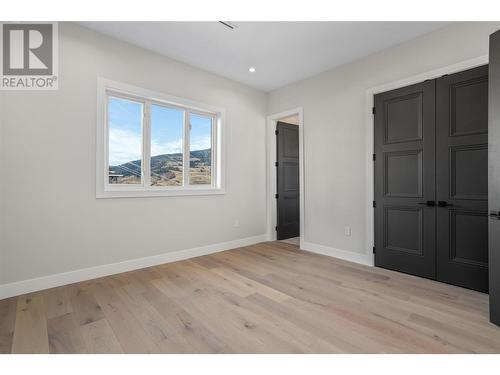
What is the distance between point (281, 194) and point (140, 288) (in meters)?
3.04

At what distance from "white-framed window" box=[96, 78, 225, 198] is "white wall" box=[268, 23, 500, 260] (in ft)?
4.96

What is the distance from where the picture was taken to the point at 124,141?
3189mm

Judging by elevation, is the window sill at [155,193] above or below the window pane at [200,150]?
below

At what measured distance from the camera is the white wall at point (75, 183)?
7.89 feet

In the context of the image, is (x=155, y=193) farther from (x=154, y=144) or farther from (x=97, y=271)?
(x=97, y=271)

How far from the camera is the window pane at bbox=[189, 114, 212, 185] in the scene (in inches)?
153

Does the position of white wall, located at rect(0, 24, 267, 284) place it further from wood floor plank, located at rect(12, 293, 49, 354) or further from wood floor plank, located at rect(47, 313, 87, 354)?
wood floor plank, located at rect(47, 313, 87, 354)

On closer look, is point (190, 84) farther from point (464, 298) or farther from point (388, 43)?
point (464, 298)


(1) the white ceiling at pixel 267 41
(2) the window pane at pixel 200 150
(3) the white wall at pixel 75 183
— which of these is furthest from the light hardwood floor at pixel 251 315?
(1) the white ceiling at pixel 267 41

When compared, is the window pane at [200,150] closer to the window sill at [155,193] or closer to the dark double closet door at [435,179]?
the window sill at [155,193]

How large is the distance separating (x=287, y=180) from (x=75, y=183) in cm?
349

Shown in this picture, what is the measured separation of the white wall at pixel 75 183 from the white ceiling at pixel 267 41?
0.26 metres

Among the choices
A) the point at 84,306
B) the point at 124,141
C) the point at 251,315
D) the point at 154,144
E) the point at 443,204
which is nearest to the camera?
the point at 251,315

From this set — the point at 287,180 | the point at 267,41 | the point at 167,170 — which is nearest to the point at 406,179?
the point at 287,180
